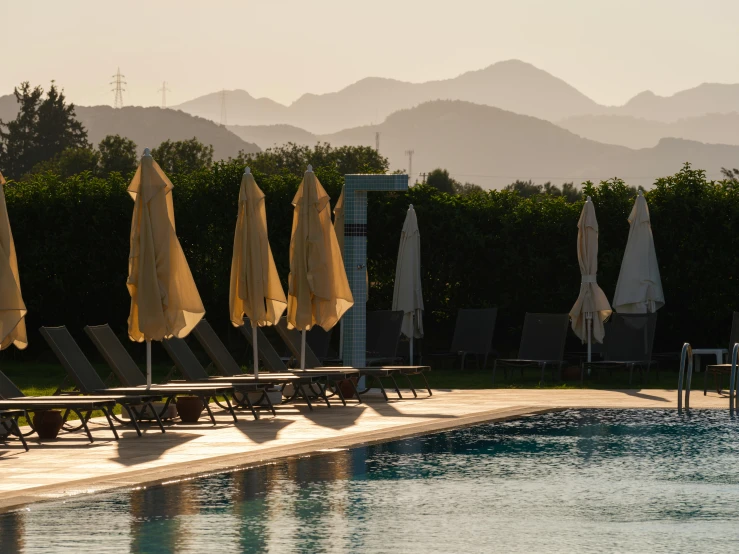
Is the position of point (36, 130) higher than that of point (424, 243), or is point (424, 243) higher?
point (36, 130)

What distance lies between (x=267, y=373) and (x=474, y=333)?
609cm

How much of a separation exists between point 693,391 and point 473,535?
33.2 feet

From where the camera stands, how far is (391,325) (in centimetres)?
1733

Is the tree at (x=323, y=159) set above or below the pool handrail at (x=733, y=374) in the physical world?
above

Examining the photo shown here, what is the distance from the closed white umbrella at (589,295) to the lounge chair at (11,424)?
9.74 metres

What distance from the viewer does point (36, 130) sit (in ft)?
305

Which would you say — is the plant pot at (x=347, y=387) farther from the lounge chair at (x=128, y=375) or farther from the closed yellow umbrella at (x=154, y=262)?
the closed yellow umbrella at (x=154, y=262)

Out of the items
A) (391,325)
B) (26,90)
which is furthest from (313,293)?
(26,90)

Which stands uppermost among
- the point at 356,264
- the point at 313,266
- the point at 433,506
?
the point at 356,264

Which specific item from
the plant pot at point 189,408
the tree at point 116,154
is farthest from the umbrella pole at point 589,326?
the tree at point 116,154

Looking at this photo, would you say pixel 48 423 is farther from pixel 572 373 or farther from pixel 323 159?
pixel 323 159

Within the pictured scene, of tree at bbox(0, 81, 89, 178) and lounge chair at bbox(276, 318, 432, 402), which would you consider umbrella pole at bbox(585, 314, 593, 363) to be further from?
tree at bbox(0, 81, 89, 178)

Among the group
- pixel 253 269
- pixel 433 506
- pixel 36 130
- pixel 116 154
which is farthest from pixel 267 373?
pixel 36 130

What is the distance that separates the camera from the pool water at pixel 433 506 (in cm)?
652
